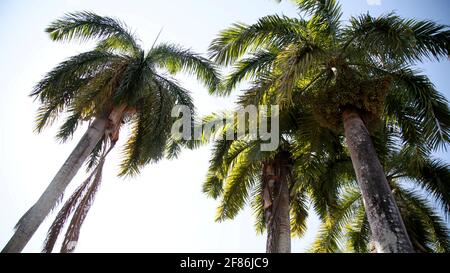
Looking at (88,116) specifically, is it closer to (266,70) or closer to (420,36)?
(266,70)

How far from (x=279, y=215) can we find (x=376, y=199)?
4.30m

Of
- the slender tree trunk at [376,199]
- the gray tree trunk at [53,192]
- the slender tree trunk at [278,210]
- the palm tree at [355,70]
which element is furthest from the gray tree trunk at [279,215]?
the gray tree trunk at [53,192]

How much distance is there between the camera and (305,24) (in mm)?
8211

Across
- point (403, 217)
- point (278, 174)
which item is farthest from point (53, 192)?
point (403, 217)

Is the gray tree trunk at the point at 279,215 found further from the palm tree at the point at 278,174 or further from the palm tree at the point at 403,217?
the palm tree at the point at 403,217

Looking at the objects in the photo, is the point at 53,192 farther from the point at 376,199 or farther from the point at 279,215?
the point at 376,199

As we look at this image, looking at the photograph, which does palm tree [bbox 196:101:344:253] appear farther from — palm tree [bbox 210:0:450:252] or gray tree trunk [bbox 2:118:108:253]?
gray tree trunk [bbox 2:118:108:253]

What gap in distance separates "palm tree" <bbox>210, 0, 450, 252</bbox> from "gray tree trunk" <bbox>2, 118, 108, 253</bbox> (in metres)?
4.35

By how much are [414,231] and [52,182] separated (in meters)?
11.9

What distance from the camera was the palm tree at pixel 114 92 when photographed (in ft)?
32.4

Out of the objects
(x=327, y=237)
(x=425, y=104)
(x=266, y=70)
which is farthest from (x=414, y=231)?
(x=266, y=70)

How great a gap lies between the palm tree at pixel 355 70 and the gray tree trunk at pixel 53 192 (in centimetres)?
435

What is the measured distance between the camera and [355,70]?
7797 mm

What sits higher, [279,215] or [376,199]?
[279,215]
